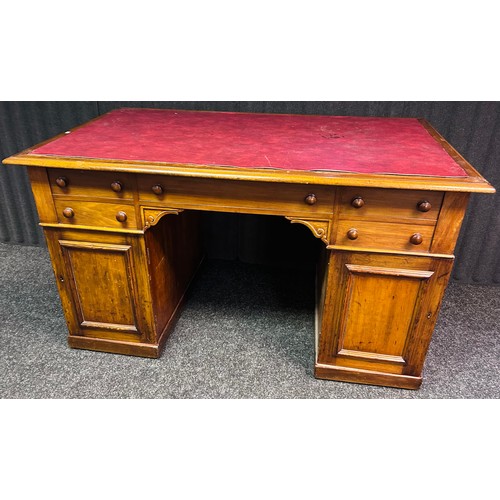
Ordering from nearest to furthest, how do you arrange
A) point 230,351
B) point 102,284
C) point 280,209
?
point 280,209, point 102,284, point 230,351

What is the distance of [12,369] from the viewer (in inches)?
69.3

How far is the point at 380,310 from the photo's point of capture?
1.57 meters

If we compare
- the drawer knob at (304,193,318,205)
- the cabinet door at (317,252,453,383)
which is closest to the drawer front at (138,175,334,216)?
the drawer knob at (304,193,318,205)

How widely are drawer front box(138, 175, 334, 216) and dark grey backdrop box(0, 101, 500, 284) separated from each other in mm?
871

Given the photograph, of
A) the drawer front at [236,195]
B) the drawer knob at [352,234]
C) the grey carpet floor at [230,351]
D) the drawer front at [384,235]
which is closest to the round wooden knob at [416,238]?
the drawer front at [384,235]

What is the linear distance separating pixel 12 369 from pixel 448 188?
1.76 metres

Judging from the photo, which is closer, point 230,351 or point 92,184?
point 92,184

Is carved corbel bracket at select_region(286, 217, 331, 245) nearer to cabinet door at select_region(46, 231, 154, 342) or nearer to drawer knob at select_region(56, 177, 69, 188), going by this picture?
cabinet door at select_region(46, 231, 154, 342)

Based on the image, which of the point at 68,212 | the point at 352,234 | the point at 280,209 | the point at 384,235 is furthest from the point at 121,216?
the point at 384,235

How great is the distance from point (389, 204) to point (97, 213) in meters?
1.02

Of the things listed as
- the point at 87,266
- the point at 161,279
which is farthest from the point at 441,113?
the point at 87,266

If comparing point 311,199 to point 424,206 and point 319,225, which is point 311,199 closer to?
point 319,225

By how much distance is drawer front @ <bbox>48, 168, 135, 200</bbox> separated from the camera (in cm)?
149

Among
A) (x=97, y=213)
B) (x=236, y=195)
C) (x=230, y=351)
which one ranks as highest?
(x=236, y=195)
